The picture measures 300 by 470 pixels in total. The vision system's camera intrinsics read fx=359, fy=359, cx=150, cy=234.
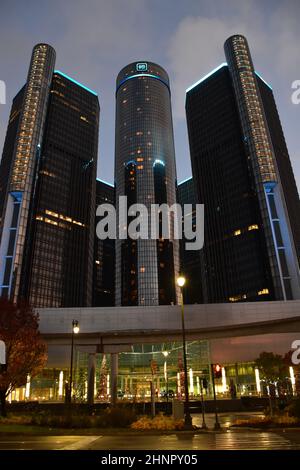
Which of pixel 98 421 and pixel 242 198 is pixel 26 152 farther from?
pixel 98 421

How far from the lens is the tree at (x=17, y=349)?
3294 centimetres

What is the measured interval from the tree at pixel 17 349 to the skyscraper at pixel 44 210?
11526 cm

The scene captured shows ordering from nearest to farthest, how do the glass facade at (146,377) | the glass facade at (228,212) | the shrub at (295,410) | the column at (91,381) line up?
the shrub at (295,410)
the column at (91,381)
the glass facade at (146,377)
the glass facade at (228,212)

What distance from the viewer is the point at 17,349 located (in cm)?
3369

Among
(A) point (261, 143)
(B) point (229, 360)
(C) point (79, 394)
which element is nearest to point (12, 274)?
(C) point (79, 394)

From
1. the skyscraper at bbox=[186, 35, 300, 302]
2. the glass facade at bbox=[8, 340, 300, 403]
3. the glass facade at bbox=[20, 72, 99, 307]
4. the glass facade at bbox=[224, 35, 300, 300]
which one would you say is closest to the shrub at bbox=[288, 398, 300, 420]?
the glass facade at bbox=[8, 340, 300, 403]

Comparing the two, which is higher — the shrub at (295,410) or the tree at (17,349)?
the tree at (17,349)

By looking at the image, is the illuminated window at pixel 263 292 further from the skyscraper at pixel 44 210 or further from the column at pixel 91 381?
the column at pixel 91 381

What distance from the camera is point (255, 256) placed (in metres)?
157

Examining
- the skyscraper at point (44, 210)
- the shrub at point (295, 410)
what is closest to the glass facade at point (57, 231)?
the skyscraper at point (44, 210)

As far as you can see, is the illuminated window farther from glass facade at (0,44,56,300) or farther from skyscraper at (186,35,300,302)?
glass facade at (0,44,56,300)

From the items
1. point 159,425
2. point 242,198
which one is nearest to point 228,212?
point 242,198

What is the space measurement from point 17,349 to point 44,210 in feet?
479
